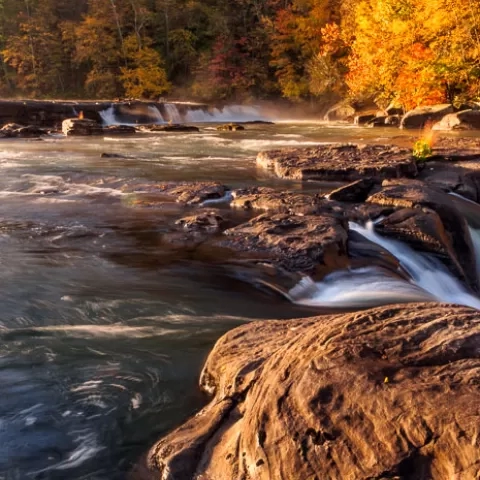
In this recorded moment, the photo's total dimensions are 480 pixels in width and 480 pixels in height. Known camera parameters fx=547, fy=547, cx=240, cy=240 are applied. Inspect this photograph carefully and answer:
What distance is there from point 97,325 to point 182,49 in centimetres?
4119

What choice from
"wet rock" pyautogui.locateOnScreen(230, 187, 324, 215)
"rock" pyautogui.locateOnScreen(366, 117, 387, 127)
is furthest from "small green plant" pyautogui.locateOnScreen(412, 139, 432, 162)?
"rock" pyautogui.locateOnScreen(366, 117, 387, 127)

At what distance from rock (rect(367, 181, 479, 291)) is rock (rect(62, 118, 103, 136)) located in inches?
649

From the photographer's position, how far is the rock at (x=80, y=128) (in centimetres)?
2236

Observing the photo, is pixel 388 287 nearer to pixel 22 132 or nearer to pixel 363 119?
pixel 22 132

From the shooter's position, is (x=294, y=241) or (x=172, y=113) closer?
(x=294, y=241)

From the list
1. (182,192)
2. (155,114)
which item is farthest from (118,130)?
(182,192)

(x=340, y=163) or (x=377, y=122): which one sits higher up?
(x=377, y=122)

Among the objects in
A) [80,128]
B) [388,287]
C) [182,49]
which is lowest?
[388,287]

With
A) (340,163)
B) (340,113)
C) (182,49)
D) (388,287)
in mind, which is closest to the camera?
(388,287)

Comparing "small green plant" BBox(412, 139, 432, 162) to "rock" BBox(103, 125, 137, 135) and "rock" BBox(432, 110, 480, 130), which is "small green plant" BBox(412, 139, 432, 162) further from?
"rock" BBox(103, 125, 137, 135)

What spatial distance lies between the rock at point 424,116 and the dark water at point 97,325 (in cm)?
1350

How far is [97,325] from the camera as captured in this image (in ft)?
16.4

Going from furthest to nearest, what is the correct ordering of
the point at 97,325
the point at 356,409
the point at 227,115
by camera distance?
the point at 227,115 → the point at 97,325 → the point at 356,409

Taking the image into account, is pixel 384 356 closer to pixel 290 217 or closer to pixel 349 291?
pixel 349 291
